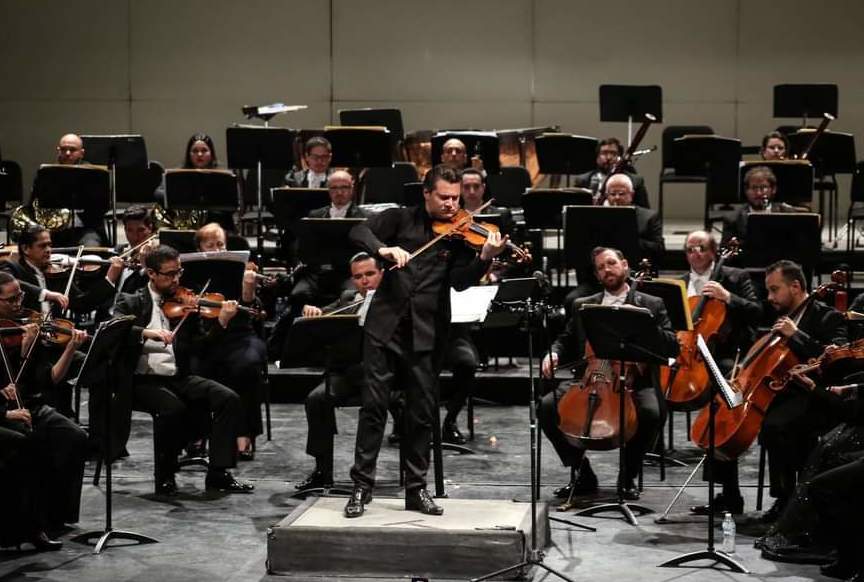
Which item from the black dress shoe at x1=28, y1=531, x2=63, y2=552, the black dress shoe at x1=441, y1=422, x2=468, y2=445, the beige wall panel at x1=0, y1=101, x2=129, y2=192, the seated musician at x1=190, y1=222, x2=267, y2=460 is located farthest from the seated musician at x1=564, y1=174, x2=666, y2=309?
the beige wall panel at x1=0, y1=101, x2=129, y2=192

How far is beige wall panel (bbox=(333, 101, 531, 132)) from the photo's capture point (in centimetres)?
1230

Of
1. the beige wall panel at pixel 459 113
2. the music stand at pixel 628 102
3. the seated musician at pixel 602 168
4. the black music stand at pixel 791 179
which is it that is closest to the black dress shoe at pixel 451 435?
the black music stand at pixel 791 179

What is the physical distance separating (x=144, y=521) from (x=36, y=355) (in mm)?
870

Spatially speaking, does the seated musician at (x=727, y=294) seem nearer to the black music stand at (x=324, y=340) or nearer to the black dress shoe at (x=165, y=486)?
the black music stand at (x=324, y=340)

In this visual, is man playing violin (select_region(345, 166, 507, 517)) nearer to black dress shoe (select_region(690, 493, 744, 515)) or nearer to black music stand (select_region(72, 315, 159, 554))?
black music stand (select_region(72, 315, 159, 554))

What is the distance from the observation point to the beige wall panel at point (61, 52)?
12.4 meters

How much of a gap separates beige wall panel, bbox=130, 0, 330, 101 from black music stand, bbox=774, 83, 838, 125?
4.28m

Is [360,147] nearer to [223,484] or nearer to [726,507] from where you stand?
[223,484]

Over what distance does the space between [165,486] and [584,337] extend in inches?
82.7

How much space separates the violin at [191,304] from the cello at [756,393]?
2.45m

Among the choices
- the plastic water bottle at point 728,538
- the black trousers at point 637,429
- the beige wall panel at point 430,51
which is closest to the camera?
the plastic water bottle at point 728,538

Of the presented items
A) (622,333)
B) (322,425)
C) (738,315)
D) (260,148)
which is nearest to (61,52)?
(260,148)

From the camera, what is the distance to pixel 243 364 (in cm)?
675

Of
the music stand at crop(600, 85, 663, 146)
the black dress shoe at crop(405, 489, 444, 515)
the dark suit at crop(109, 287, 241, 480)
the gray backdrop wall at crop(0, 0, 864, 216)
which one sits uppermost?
the gray backdrop wall at crop(0, 0, 864, 216)
